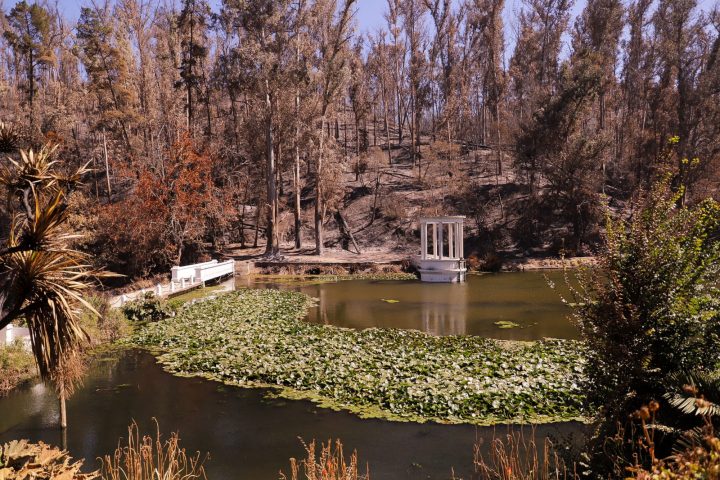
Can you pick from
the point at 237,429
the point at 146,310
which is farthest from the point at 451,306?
the point at 237,429

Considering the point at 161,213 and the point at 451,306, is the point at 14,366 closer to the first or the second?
the point at 451,306

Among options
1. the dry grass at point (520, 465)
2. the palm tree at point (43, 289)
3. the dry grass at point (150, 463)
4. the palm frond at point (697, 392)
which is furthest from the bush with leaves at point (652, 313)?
the palm tree at point (43, 289)

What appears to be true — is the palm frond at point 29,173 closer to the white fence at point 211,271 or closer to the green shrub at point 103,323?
the green shrub at point 103,323

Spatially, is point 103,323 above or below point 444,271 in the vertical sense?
above

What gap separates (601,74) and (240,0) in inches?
1036

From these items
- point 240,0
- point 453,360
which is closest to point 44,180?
point 453,360

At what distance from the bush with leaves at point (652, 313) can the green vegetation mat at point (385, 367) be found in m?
0.92

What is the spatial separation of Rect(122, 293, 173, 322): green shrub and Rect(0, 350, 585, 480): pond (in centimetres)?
671

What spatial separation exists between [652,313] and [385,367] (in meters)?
6.75

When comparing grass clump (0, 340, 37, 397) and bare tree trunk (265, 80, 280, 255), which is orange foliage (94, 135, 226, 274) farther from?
grass clump (0, 340, 37, 397)

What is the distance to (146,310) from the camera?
60.0 feet

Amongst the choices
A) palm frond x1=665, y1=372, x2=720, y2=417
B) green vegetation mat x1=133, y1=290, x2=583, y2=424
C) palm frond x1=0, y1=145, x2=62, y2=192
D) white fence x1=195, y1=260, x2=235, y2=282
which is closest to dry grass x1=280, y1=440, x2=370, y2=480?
green vegetation mat x1=133, y1=290, x2=583, y2=424

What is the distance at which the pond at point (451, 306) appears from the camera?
54.7 feet

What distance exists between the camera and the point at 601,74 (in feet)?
130
